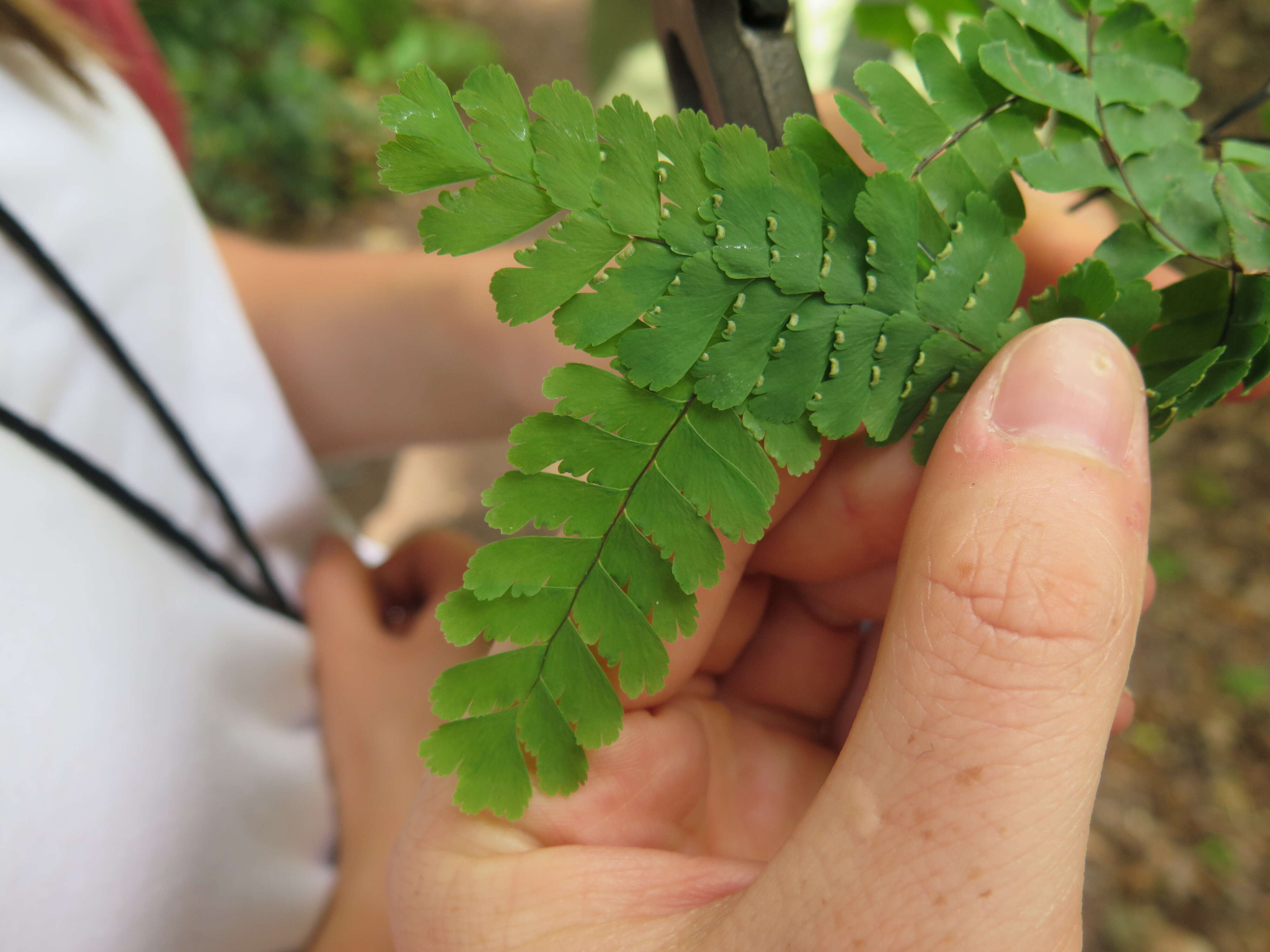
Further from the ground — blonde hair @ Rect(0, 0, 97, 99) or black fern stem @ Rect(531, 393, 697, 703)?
blonde hair @ Rect(0, 0, 97, 99)

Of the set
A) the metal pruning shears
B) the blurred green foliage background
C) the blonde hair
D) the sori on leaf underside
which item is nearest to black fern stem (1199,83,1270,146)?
the sori on leaf underside

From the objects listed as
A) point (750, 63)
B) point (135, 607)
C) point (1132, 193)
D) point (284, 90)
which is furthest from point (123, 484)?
point (284, 90)

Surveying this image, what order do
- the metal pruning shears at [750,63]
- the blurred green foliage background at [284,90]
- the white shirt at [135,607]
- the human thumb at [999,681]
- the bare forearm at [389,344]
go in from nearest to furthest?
the human thumb at [999,681], the metal pruning shears at [750,63], the white shirt at [135,607], the bare forearm at [389,344], the blurred green foliage background at [284,90]

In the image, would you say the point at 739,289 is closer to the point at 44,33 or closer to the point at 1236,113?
the point at 1236,113

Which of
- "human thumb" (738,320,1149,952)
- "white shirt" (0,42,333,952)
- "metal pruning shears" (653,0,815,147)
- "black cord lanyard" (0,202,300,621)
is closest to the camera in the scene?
"human thumb" (738,320,1149,952)

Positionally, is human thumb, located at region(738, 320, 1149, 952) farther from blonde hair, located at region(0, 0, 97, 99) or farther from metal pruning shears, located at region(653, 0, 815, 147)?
blonde hair, located at region(0, 0, 97, 99)

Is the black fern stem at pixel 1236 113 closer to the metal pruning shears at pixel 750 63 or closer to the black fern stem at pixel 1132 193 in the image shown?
the black fern stem at pixel 1132 193

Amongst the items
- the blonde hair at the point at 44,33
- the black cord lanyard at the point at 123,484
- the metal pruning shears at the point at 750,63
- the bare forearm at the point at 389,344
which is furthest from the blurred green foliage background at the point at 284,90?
the metal pruning shears at the point at 750,63
